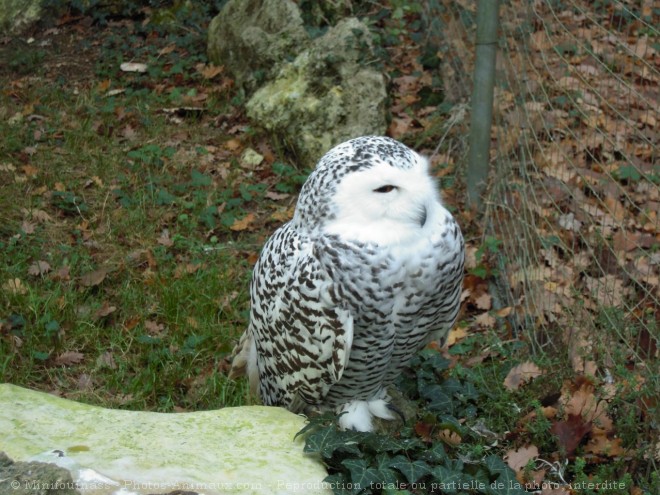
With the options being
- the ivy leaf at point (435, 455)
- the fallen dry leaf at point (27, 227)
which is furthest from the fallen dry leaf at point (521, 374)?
the fallen dry leaf at point (27, 227)

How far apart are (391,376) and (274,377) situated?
1.61 feet

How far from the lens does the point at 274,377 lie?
10.5 ft

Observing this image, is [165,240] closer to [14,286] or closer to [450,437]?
[14,286]

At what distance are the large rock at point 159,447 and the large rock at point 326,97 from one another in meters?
3.12

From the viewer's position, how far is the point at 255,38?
6332 millimetres

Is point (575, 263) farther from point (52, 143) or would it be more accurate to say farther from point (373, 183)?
point (52, 143)

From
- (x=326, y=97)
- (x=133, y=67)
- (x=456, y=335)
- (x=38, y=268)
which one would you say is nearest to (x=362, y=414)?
(x=456, y=335)

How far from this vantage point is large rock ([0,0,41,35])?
7.64 metres

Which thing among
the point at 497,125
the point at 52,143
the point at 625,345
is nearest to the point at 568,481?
the point at 625,345

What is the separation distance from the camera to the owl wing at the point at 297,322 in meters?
2.70

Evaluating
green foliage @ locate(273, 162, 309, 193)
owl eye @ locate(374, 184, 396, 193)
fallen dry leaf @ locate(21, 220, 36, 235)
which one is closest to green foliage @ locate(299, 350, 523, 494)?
owl eye @ locate(374, 184, 396, 193)

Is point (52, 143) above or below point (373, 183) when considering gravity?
below

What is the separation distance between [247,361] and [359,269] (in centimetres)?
116

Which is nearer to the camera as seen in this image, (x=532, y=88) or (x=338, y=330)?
Result: (x=338, y=330)
